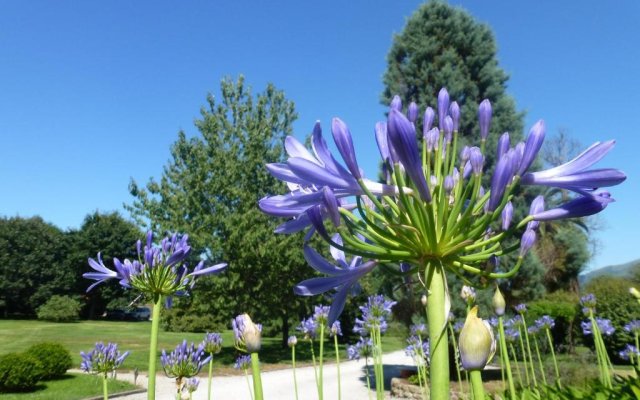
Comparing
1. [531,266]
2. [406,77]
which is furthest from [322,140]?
[531,266]

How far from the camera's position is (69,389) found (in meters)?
13.0

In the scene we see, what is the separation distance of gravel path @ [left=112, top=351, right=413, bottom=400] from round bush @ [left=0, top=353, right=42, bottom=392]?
283cm

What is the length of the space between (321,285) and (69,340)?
3013 centimetres

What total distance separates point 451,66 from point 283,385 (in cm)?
1092

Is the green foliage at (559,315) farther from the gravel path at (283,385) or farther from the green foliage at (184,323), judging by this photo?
the green foliage at (184,323)

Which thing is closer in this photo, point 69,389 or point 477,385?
point 477,385

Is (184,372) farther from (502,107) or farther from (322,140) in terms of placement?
(502,107)

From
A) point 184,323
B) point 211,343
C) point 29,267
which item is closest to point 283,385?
point 211,343

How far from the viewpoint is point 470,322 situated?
0.94 metres

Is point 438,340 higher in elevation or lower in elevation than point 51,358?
higher

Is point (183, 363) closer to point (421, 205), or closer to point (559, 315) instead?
point (421, 205)

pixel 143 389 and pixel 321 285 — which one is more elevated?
pixel 321 285

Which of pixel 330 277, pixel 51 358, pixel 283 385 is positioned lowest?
pixel 283 385

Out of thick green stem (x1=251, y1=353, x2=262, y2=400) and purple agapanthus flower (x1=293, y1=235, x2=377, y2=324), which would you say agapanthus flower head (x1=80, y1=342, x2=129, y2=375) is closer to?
thick green stem (x1=251, y1=353, x2=262, y2=400)
